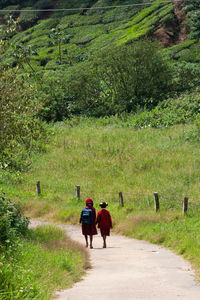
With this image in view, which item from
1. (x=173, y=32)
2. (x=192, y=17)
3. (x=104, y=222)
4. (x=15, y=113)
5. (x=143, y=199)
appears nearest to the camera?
(x=15, y=113)

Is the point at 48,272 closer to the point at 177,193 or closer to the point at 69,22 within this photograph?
the point at 177,193

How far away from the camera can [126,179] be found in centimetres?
2675

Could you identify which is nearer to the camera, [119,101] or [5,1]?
[119,101]

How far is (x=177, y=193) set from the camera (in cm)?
2223

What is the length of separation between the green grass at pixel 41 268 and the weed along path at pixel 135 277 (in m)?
0.32

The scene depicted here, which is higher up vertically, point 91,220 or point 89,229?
point 91,220

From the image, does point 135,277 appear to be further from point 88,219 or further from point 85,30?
point 85,30

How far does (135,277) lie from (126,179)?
17.9 meters

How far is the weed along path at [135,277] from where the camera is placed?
7301 mm

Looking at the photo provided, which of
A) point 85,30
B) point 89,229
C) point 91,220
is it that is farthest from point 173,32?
point 89,229

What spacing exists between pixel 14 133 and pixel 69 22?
266ft

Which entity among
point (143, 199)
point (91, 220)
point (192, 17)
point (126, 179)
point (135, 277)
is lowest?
point (126, 179)

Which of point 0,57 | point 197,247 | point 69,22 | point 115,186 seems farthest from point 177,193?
point 69,22

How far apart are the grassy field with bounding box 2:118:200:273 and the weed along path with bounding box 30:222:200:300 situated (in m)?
0.98
